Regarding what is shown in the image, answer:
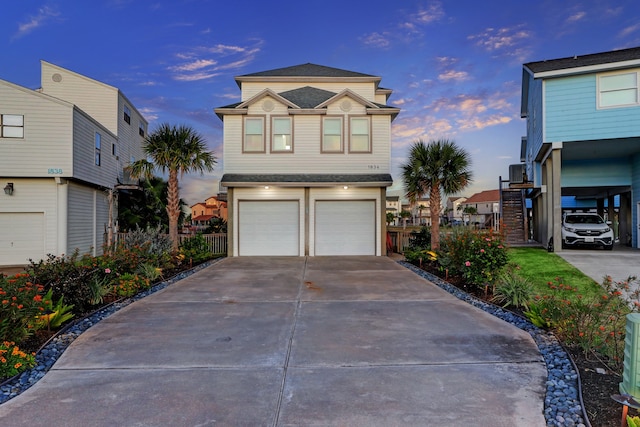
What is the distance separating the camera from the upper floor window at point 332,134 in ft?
49.8

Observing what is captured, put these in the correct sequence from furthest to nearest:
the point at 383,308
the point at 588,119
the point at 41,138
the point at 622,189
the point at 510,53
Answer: the point at 622,189
the point at 510,53
the point at 41,138
the point at 588,119
the point at 383,308

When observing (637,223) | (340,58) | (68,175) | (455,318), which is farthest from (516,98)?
(68,175)

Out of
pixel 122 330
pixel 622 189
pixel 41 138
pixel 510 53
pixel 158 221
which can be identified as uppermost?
pixel 510 53

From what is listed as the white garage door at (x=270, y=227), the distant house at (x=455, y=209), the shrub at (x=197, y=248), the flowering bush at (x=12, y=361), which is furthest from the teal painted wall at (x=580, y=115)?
the distant house at (x=455, y=209)

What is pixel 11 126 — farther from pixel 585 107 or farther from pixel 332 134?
pixel 585 107

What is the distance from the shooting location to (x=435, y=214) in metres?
13.7

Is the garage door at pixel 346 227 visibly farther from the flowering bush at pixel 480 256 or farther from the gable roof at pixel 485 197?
the gable roof at pixel 485 197

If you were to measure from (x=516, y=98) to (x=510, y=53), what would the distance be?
899 cm

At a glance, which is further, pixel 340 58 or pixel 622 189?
pixel 340 58

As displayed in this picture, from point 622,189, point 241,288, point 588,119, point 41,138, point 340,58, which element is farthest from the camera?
point 340,58

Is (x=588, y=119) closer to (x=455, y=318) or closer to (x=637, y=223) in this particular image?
(x=637, y=223)

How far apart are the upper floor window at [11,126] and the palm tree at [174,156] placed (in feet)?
15.1

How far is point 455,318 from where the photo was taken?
5789 millimetres

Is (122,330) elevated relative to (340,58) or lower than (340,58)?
lower
